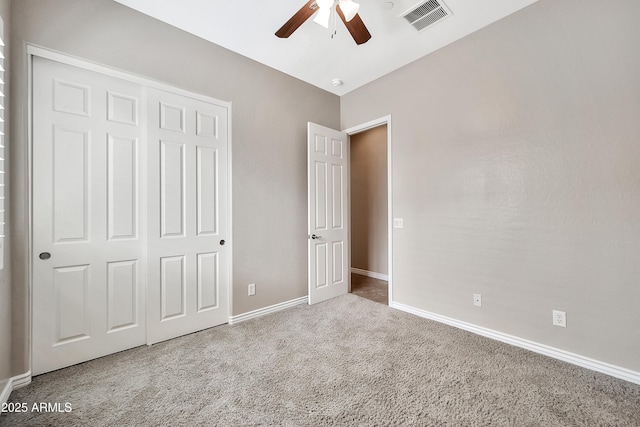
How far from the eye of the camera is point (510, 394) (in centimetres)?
163

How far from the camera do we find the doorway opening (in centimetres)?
447

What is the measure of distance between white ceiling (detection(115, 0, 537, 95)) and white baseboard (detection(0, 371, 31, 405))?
9.33 feet

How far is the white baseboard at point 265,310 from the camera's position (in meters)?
2.72

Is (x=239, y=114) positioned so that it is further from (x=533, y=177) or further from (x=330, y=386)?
(x=533, y=177)

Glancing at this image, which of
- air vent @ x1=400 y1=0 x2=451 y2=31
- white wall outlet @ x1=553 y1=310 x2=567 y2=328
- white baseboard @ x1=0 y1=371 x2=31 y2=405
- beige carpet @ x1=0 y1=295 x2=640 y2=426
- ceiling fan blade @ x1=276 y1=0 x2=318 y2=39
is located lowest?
beige carpet @ x1=0 y1=295 x2=640 y2=426

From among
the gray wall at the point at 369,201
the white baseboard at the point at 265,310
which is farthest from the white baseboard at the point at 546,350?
the gray wall at the point at 369,201

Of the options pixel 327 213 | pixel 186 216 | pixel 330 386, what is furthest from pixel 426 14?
pixel 330 386

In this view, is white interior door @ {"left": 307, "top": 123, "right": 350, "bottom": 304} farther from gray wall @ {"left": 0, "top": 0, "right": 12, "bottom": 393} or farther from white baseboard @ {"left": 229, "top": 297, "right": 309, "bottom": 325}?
gray wall @ {"left": 0, "top": 0, "right": 12, "bottom": 393}

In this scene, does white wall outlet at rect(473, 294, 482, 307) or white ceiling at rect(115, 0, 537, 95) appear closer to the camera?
white ceiling at rect(115, 0, 537, 95)

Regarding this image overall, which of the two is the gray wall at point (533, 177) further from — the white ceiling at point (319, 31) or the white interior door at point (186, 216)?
the white interior door at point (186, 216)

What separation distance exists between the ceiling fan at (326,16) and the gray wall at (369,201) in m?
2.64

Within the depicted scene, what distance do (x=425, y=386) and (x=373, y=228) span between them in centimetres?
309

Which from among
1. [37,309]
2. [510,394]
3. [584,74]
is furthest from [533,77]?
[37,309]

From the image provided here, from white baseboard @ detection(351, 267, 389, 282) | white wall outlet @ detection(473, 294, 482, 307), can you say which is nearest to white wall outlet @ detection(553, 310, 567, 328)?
white wall outlet @ detection(473, 294, 482, 307)
